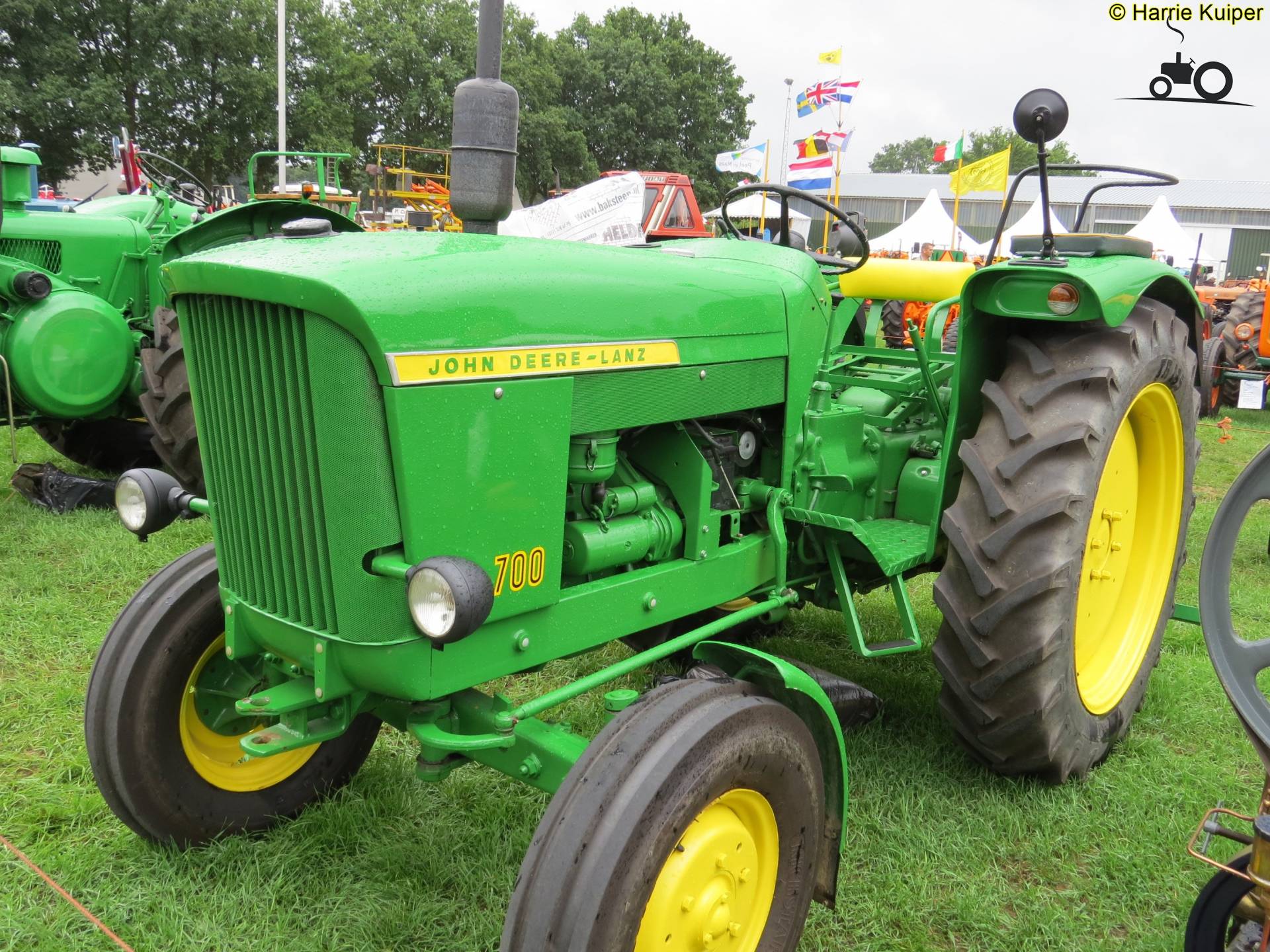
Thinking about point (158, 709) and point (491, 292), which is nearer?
point (491, 292)

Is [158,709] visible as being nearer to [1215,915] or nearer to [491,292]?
[491,292]

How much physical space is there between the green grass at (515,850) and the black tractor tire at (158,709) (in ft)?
0.33

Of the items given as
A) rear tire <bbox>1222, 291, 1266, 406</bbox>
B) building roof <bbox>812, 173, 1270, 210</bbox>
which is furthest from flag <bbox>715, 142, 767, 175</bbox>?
building roof <bbox>812, 173, 1270, 210</bbox>

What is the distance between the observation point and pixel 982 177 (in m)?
14.2

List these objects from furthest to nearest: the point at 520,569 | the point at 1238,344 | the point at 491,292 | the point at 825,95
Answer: the point at 825,95, the point at 1238,344, the point at 520,569, the point at 491,292

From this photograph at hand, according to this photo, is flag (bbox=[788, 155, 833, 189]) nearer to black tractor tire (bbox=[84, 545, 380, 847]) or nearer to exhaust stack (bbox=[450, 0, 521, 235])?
exhaust stack (bbox=[450, 0, 521, 235])

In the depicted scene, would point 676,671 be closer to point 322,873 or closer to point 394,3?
point 322,873

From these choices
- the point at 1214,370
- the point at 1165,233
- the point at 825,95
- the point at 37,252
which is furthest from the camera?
the point at 1165,233

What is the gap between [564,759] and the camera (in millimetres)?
1968

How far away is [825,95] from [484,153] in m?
18.5

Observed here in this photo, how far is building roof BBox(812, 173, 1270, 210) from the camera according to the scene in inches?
2133

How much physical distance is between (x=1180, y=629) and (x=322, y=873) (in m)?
3.68

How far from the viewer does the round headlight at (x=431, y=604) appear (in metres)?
1.67

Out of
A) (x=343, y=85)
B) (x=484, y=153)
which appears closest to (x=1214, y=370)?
(x=484, y=153)
